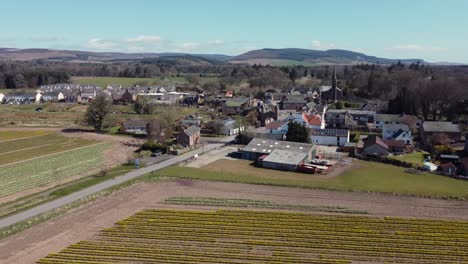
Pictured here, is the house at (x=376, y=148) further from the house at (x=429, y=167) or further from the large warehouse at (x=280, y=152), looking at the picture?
the large warehouse at (x=280, y=152)

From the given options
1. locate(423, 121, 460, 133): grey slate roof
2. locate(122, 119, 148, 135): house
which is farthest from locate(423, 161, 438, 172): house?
locate(122, 119, 148, 135): house

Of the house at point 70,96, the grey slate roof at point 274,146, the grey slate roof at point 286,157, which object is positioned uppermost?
the house at point 70,96

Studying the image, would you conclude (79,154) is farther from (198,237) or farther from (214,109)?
(214,109)

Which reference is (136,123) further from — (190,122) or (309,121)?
(309,121)

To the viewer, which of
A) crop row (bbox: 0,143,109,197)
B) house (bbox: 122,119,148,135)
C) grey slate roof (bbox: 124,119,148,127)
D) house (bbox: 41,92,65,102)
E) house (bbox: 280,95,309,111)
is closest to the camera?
crop row (bbox: 0,143,109,197)

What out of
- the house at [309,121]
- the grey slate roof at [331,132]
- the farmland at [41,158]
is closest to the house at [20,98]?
the farmland at [41,158]

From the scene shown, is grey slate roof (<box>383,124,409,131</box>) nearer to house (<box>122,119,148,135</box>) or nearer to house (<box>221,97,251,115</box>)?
house (<box>221,97,251,115</box>)

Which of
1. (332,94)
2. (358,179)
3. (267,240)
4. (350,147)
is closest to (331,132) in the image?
(350,147)
